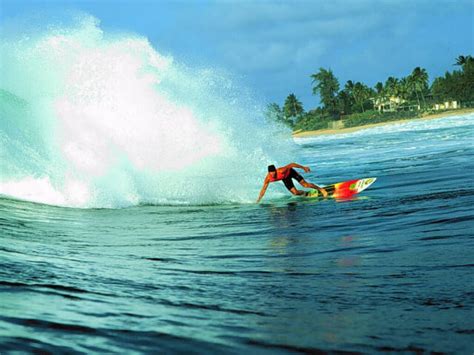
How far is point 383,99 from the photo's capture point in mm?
134750

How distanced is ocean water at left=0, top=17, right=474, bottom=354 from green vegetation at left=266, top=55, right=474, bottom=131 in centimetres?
9645

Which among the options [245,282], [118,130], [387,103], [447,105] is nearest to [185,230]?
[245,282]

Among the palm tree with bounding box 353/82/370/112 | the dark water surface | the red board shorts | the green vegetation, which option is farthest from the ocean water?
the palm tree with bounding box 353/82/370/112

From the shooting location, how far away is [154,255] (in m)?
7.38

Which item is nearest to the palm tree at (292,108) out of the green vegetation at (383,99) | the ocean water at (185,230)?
the green vegetation at (383,99)

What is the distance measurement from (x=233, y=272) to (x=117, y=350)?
2.81 m

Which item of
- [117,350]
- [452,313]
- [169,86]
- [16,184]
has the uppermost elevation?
[169,86]

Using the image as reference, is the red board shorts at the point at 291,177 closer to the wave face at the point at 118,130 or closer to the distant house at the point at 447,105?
the wave face at the point at 118,130

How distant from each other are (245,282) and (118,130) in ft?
42.8

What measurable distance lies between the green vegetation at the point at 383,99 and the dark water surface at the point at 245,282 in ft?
349

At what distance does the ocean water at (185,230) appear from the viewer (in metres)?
3.98

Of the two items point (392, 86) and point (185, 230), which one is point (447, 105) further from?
point (185, 230)

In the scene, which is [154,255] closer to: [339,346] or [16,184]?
[339,346]

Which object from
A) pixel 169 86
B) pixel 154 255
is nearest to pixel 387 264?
pixel 154 255
